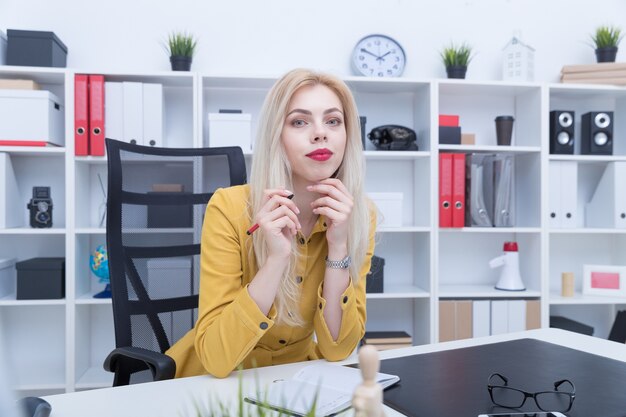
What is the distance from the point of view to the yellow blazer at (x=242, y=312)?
109 cm

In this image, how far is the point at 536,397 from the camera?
0.90 m

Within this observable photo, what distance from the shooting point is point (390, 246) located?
3.01 meters

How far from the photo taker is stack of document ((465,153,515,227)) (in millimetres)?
2713

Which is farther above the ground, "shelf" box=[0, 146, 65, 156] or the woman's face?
"shelf" box=[0, 146, 65, 156]

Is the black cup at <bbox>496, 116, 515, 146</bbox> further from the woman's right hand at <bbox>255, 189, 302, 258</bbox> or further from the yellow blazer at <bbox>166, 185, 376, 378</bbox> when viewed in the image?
the woman's right hand at <bbox>255, 189, 302, 258</bbox>

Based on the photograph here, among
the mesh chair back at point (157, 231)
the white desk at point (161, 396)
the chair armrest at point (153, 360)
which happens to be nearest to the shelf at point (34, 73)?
the mesh chair back at point (157, 231)

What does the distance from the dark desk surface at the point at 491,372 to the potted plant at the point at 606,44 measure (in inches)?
88.9

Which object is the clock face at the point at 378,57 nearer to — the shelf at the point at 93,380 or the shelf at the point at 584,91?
the shelf at the point at 584,91

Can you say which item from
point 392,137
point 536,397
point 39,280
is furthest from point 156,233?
point 392,137

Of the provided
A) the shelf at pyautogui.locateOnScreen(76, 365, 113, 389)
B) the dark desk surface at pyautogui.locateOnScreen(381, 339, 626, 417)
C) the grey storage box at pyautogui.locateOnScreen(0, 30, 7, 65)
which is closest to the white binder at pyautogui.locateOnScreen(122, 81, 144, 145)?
the grey storage box at pyautogui.locateOnScreen(0, 30, 7, 65)

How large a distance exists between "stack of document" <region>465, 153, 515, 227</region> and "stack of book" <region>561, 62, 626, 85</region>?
62 centimetres

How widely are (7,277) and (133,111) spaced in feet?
3.48

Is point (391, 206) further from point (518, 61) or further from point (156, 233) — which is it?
point (156, 233)

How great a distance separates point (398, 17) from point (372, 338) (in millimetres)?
1797
